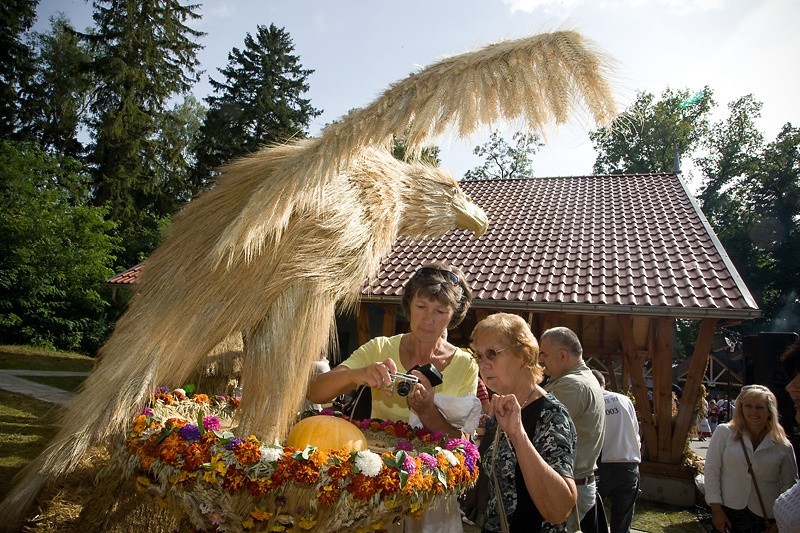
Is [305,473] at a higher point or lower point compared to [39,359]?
higher

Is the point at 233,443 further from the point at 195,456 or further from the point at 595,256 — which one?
the point at 595,256

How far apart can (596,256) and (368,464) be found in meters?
7.61

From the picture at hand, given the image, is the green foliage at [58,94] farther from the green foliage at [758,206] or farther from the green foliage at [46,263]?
A: the green foliage at [758,206]

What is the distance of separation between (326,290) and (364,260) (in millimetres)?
191

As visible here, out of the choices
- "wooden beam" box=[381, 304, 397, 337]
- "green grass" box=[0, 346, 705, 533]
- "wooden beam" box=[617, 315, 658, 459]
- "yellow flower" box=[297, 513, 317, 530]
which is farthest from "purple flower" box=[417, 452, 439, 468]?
"wooden beam" box=[381, 304, 397, 337]

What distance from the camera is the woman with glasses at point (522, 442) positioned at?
152 centimetres

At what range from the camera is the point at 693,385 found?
6582mm

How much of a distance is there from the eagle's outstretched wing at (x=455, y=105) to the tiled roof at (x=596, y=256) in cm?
542

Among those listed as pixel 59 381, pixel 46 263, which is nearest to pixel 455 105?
pixel 59 381

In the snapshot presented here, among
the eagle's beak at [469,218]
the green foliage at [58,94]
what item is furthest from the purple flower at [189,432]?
the green foliage at [58,94]

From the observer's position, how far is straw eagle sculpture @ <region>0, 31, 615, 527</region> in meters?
1.65

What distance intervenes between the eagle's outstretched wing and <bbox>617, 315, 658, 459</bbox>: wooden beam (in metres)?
5.89

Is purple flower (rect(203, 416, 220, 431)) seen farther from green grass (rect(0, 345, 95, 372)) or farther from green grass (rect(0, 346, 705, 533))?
green grass (rect(0, 345, 95, 372))

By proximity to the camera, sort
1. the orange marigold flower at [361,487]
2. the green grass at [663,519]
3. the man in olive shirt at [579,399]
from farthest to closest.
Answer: the green grass at [663,519]
the man in olive shirt at [579,399]
the orange marigold flower at [361,487]
